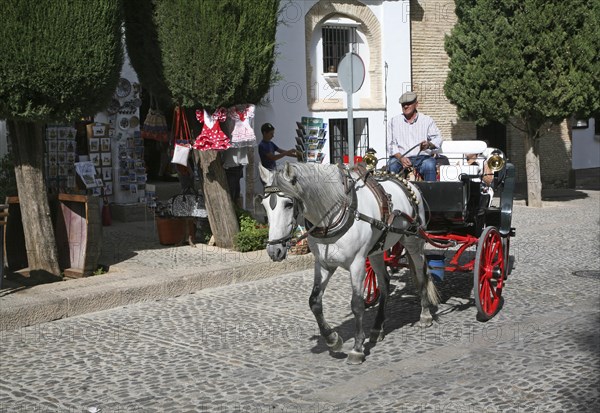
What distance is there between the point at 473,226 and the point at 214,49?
4.18 meters

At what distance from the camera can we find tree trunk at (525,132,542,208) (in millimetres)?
17688

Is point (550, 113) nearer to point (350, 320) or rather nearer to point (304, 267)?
point (304, 267)

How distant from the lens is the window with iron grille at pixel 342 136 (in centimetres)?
1808

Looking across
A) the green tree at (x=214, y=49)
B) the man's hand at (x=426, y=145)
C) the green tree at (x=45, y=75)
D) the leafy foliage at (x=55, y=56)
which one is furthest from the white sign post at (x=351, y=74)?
the leafy foliage at (x=55, y=56)

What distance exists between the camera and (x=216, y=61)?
418 inches

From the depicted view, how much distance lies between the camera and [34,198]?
378 inches

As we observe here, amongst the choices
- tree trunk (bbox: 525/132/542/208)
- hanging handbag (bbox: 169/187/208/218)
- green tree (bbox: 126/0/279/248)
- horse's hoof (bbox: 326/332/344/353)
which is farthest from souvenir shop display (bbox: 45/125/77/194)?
tree trunk (bbox: 525/132/542/208)

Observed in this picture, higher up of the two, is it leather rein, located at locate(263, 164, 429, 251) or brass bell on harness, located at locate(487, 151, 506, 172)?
brass bell on harness, located at locate(487, 151, 506, 172)

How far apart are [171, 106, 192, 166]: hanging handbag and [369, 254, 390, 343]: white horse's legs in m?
4.67

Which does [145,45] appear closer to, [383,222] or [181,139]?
[181,139]

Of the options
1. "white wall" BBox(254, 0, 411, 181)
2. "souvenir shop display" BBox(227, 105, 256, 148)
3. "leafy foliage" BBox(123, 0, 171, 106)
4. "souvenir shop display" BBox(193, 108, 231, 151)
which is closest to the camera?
"leafy foliage" BBox(123, 0, 171, 106)

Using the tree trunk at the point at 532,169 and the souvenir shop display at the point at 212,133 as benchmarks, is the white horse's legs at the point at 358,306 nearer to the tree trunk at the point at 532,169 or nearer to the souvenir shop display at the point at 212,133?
the souvenir shop display at the point at 212,133

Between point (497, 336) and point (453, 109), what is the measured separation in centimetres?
1390

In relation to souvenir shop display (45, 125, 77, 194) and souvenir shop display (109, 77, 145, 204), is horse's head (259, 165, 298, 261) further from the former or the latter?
souvenir shop display (109, 77, 145, 204)
